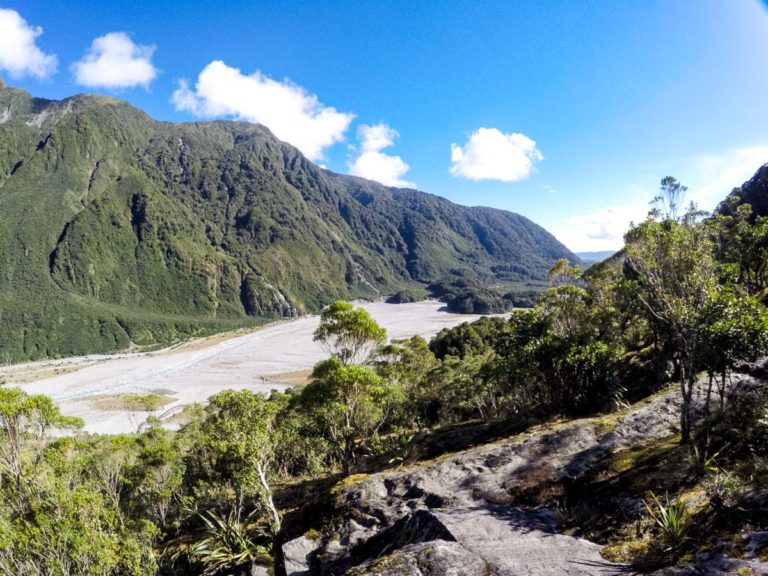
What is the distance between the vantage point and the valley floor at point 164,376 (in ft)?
299

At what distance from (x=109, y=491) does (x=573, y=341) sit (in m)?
31.8

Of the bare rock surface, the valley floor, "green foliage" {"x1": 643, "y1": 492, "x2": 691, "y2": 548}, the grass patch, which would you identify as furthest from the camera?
the valley floor

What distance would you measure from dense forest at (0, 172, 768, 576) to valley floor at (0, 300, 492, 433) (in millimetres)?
56031

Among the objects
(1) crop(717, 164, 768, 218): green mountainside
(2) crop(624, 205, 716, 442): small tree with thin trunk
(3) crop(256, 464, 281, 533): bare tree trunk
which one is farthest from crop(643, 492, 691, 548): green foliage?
(1) crop(717, 164, 768, 218): green mountainside

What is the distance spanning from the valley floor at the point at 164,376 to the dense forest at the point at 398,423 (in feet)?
184

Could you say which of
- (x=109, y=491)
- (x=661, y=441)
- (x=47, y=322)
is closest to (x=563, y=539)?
(x=661, y=441)

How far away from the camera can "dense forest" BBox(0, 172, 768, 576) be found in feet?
37.2

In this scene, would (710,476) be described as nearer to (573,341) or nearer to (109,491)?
(573,341)

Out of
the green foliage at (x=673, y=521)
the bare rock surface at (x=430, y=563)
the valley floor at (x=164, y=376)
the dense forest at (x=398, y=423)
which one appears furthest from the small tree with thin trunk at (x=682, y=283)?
the valley floor at (x=164, y=376)

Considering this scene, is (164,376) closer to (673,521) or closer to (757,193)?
(673,521)

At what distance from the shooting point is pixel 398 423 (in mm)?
42438

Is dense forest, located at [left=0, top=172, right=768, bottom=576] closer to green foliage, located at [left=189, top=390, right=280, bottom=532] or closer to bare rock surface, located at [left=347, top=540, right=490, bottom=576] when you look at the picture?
green foliage, located at [left=189, top=390, right=280, bottom=532]

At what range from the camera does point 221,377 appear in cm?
11881

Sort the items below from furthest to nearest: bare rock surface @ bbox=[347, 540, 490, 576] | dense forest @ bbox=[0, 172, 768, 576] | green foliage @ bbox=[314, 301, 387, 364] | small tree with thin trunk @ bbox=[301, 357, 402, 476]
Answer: green foliage @ bbox=[314, 301, 387, 364] → small tree with thin trunk @ bbox=[301, 357, 402, 476] → dense forest @ bbox=[0, 172, 768, 576] → bare rock surface @ bbox=[347, 540, 490, 576]
